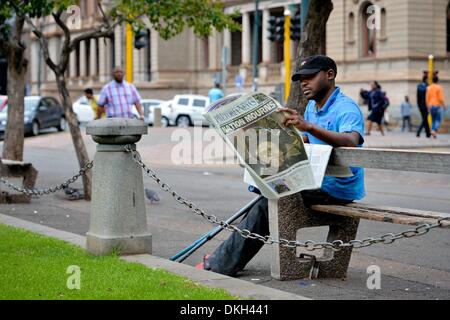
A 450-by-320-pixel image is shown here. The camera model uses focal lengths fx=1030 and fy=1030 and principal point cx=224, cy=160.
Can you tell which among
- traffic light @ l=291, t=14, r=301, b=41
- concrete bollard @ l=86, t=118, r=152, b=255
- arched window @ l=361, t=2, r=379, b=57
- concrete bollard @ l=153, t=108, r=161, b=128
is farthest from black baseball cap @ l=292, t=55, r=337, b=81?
arched window @ l=361, t=2, r=379, b=57

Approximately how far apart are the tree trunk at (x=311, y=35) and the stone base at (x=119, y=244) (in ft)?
15.3

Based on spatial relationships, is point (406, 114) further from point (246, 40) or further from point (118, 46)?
point (118, 46)

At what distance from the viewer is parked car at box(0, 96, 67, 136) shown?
132ft

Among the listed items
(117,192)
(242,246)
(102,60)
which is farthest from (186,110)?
A: (242,246)

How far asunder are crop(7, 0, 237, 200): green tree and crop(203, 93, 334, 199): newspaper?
8.19 metres

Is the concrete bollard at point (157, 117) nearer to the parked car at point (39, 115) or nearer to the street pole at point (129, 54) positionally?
the parked car at point (39, 115)

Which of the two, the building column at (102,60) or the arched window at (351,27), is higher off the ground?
the arched window at (351,27)

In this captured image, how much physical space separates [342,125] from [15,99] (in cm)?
1129

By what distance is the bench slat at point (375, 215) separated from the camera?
680 centimetres

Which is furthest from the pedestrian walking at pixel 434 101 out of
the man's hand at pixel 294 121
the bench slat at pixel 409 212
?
the man's hand at pixel 294 121

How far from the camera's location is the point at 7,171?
15078 mm

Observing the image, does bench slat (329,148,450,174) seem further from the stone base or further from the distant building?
the distant building

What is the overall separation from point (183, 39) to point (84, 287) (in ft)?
214

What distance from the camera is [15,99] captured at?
17.9m
